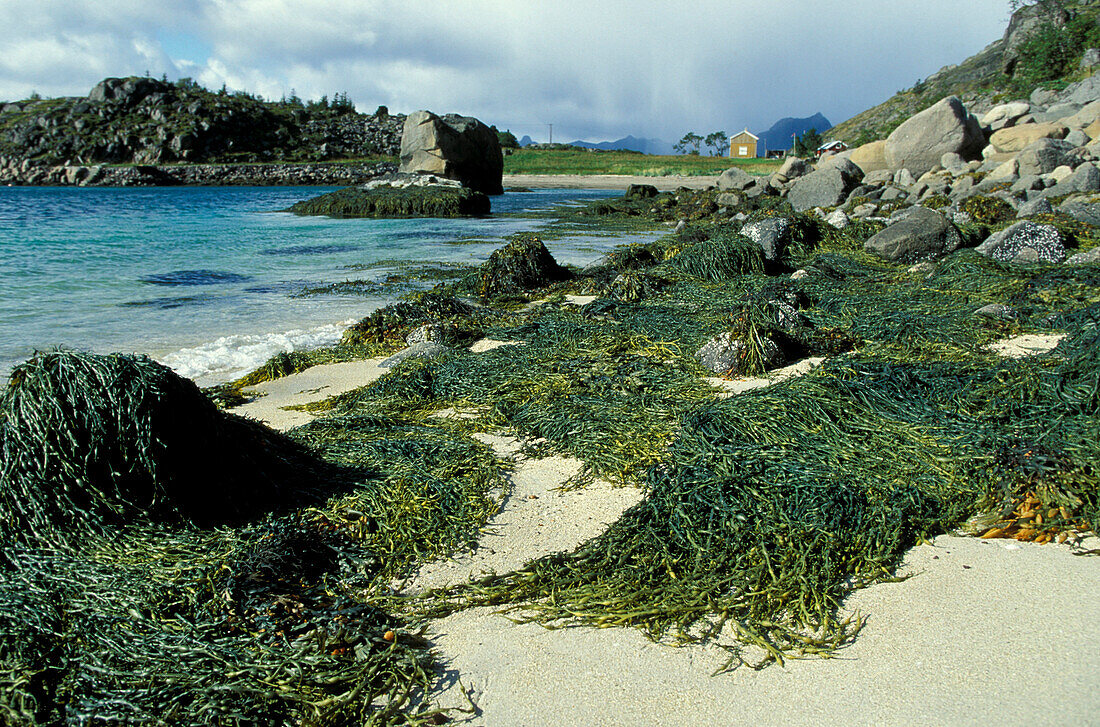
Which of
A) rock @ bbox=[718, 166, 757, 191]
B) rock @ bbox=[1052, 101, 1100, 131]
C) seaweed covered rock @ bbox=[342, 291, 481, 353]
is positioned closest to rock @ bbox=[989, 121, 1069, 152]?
rock @ bbox=[1052, 101, 1100, 131]

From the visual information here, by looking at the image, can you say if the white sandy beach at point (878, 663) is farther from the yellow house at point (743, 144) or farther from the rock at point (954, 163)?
the yellow house at point (743, 144)

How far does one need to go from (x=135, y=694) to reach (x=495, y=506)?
1513 mm

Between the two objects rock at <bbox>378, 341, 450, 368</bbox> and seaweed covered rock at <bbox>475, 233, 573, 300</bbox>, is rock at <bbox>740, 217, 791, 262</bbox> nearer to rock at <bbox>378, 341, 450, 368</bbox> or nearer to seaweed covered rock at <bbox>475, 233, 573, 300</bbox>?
seaweed covered rock at <bbox>475, 233, 573, 300</bbox>

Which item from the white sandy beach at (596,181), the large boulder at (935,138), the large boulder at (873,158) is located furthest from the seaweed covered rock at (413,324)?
the white sandy beach at (596,181)

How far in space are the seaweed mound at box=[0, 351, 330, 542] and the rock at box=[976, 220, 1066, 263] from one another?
26.7 ft

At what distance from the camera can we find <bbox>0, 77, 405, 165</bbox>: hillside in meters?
48.6

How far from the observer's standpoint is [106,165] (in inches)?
1849

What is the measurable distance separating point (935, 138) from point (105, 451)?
1759 centimetres

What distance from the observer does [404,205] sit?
23.6 m

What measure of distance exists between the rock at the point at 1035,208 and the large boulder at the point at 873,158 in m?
7.01

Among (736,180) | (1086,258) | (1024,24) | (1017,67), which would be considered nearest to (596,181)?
(736,180)

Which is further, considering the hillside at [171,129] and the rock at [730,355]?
the hillside at [171,129]

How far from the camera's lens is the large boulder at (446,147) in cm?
2839

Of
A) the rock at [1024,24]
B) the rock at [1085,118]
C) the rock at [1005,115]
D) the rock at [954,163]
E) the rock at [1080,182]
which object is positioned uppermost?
the rock at [1024,24]
